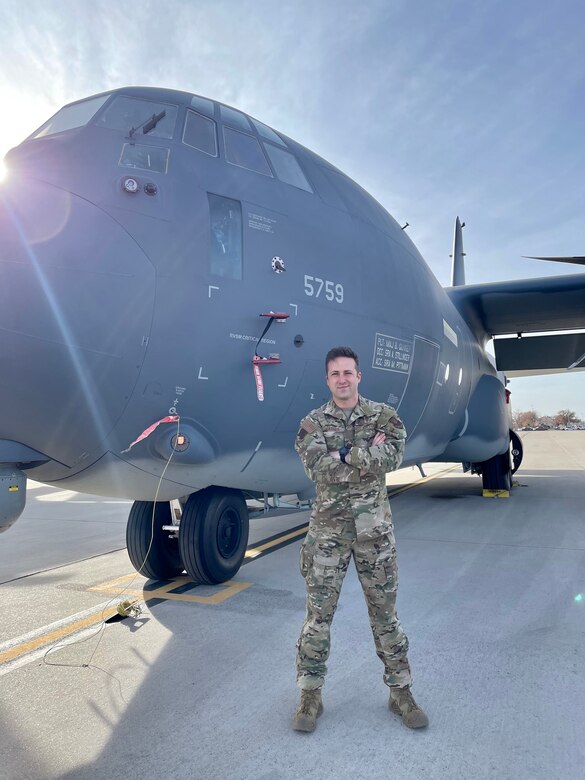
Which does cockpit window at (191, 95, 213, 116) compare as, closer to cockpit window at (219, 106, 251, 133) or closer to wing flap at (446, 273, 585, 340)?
cockpit window at (219, 106, 251, 133)

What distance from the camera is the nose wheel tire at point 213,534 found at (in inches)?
190

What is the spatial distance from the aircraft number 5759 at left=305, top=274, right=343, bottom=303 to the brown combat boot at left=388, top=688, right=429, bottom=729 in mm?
3061

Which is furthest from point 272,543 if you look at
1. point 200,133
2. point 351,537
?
point 200,133

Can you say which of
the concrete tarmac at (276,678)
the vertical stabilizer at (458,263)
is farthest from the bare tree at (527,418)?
the concrete tarmac at (276,678)

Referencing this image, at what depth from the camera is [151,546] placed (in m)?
5.36

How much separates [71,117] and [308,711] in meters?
4.73

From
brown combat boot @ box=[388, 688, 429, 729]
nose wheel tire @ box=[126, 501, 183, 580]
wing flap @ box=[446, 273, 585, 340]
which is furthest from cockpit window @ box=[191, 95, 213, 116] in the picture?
wing flap @ box=[446, 273, 585, 340]

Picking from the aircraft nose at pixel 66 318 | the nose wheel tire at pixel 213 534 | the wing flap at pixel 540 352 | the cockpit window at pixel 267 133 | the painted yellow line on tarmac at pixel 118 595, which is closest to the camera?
the aircraft nose at pixel 66 318

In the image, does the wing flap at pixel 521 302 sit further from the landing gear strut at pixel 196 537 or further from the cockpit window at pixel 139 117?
the cockpit window at pixel 139 117

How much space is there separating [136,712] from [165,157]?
3728 mm

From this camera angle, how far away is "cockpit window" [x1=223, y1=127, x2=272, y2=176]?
4691 mm

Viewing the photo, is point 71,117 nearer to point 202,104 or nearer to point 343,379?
point 202,104

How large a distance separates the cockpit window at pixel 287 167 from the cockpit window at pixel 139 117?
3.18ft

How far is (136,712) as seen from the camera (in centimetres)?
296
